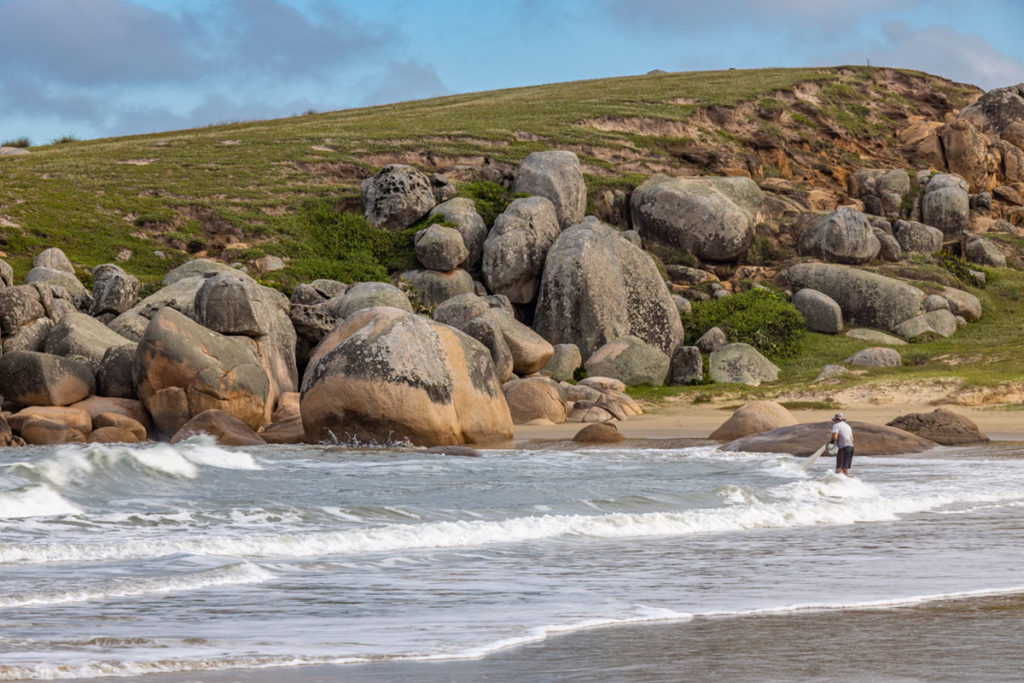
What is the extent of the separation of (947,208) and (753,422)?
31756mm

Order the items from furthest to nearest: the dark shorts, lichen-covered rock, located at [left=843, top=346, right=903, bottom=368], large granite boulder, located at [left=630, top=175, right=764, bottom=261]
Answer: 1. large granite boulder, located at [left=630, top=175, right=764, bottom=261]
2. lichen-covered rock, located at [left=843, top=346, right=903, bottom=368]
3. the dark shorts

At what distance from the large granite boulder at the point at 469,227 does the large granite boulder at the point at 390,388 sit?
16341 millimetres

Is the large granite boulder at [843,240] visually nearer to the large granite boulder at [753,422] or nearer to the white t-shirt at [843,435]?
the large granite boulder at [753,422]

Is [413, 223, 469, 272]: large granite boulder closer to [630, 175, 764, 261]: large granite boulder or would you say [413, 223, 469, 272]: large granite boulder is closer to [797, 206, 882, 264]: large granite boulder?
[630, 175, 764, 261]: large granite boulder

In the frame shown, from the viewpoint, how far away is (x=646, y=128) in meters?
57.2

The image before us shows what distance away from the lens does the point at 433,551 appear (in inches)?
415

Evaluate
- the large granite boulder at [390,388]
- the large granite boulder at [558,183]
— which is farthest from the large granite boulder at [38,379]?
the large granite boulder at [558,183]

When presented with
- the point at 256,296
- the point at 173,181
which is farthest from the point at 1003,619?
the point at 173,181

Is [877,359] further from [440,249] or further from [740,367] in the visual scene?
[440,249]

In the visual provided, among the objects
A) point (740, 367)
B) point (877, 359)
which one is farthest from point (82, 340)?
point (877, 359)

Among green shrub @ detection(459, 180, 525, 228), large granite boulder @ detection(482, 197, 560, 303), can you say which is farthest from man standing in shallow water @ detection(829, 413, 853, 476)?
green shrub @ detection(459, 180, 525, 228)

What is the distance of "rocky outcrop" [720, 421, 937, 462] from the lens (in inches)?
768

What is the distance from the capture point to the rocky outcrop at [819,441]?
19.5m

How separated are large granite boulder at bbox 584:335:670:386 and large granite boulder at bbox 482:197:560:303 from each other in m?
5.46
